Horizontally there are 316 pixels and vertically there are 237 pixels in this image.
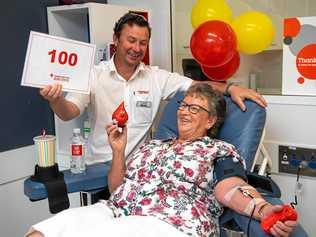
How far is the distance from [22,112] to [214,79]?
1110 millimetres

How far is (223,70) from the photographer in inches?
83.6

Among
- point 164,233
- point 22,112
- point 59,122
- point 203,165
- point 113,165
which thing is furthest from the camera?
point 59,122

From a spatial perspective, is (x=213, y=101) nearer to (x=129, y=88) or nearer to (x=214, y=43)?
(x=214, y=43)

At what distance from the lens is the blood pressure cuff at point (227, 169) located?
156 centimetres

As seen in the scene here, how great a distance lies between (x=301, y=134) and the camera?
2137 millimetres

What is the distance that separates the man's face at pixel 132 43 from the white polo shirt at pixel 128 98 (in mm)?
94

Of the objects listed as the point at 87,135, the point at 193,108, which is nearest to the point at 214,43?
the point at 193,108

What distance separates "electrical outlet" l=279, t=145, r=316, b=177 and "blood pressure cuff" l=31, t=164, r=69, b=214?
3.79 ft

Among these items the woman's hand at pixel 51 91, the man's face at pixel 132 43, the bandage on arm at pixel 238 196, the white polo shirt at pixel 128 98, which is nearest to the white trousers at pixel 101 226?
the bandage on arm at pixel 238 196

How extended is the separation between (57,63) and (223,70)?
0.86 m

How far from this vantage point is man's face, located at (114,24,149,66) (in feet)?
6.50

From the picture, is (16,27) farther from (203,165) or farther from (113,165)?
(203,165)

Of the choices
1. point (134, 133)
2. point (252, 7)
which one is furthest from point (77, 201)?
point (252, 7)

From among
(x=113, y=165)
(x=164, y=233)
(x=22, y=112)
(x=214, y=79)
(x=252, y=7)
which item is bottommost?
(x=164, y=233)
